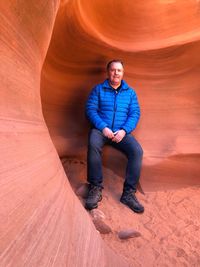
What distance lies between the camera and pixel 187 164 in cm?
295

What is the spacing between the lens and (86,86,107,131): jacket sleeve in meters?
2.66

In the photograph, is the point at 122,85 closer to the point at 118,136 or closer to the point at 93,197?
the point at 118,136

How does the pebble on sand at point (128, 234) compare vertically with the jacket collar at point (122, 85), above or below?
below

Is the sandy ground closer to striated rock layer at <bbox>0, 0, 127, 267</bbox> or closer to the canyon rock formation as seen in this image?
the canyon rock formation

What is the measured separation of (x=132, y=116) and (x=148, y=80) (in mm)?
452

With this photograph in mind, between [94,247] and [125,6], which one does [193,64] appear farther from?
[94,247]

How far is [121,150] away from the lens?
2760mm

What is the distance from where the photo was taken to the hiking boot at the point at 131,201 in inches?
100

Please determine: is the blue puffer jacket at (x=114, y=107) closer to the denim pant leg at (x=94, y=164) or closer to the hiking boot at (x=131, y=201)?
the denim pant leg at (x=94, y=164)

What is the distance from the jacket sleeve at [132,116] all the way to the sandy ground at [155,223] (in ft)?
1.41

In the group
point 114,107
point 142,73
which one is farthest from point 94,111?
point 142,73

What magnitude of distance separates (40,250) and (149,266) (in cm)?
108

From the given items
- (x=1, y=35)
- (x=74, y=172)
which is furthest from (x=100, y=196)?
(x=1, y=35)

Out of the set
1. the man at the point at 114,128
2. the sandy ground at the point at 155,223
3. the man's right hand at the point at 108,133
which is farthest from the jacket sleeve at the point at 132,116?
the sandy ground at the point at 155,223
